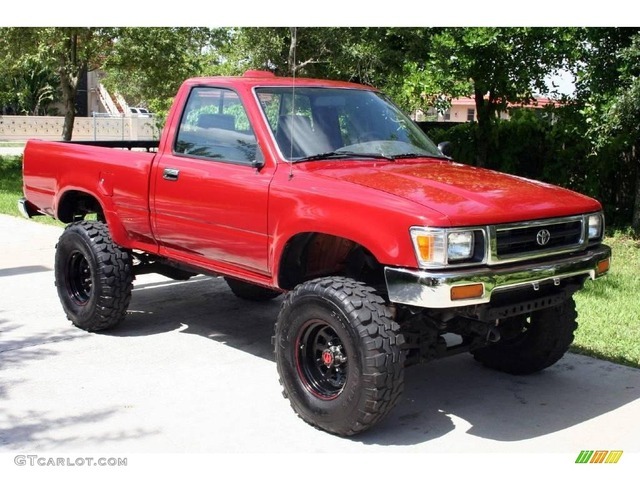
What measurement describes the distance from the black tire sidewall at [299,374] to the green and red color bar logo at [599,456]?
1214 mm

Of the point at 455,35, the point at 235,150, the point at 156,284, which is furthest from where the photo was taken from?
the point at 455,35

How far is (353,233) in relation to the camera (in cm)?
475

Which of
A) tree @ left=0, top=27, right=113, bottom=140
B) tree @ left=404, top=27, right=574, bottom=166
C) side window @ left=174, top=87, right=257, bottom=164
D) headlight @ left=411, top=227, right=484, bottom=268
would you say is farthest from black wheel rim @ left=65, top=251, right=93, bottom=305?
tree @ left=0, top=27, right=113, bottom=140

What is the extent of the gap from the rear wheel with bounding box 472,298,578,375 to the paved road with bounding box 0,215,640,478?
12 centimetres

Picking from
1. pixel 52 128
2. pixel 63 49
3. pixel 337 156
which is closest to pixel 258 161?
pixel 337 156

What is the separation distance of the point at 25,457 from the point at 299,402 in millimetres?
1522

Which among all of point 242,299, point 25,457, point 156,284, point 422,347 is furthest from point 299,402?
point 156,284

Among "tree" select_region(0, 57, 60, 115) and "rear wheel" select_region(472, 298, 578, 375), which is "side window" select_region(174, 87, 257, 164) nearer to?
"rear wheel" select_region(472, 298, 578, 375)

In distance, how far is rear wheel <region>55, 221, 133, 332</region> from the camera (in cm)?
665

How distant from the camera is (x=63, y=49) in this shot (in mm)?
19016

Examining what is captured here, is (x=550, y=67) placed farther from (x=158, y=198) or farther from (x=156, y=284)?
(x=158, y=198)

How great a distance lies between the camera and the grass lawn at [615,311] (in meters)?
6.51

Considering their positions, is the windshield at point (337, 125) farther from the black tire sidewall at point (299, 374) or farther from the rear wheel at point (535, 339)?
the rear wheel at point (535, 339)

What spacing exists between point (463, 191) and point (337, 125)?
4.22 feet
